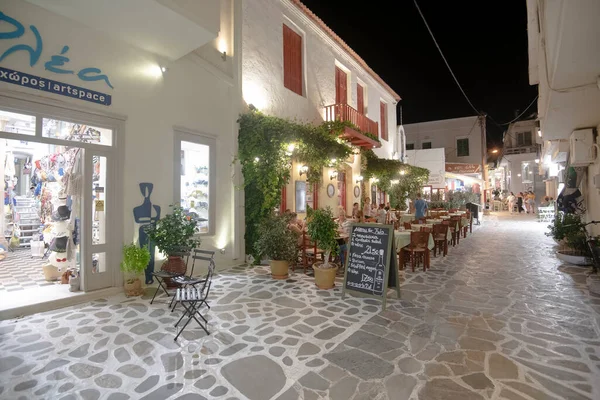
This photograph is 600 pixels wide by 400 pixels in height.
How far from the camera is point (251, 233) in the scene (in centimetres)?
793

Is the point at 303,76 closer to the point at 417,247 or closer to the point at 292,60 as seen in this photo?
the point at 292,60

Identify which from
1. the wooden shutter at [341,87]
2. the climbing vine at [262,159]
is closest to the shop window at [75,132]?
the climbing vine at [262,159]

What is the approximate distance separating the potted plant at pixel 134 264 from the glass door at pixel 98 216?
341 mm

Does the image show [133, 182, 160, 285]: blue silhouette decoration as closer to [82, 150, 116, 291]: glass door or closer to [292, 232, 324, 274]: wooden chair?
[82, 150, 116, 291]: glass door

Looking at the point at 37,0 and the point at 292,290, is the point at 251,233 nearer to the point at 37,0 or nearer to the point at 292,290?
the point at 292,290

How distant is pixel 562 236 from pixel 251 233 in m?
8.12

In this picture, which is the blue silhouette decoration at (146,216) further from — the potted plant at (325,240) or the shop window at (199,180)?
the potted plant at (325,240)

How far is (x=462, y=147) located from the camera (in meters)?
27.5

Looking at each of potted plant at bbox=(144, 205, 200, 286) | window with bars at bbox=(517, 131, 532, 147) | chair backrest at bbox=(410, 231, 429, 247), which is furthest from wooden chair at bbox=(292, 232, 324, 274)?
window with bars at bbox=(517, 131, 532, 147)

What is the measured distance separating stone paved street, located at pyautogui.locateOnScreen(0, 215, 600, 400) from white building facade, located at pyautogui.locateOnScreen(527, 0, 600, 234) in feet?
11.7

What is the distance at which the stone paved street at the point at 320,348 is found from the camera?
2822mm

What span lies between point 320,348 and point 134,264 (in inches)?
145

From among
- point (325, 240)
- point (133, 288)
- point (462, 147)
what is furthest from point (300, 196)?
point (462, 147)

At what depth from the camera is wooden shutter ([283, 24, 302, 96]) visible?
10.1 meters
